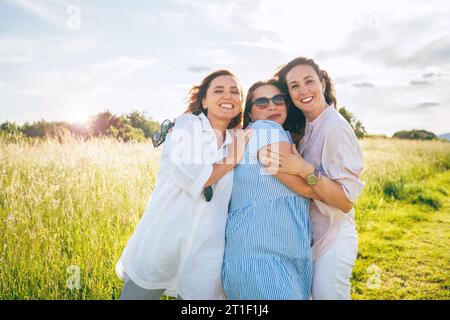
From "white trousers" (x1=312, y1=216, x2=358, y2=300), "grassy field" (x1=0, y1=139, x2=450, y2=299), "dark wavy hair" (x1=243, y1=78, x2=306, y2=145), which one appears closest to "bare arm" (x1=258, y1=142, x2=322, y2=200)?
"white trousers" (x1=312, y1=216, x2=358, y2=300)

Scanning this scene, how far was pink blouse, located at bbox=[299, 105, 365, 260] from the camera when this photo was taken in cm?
284

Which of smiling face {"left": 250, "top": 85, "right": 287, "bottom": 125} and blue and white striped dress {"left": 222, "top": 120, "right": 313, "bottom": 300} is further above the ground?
smiling face {"left": 250, "top": 85, "right": 287, "bottom": 125}

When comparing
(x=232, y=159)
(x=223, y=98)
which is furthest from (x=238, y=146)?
(x=223, y=98)

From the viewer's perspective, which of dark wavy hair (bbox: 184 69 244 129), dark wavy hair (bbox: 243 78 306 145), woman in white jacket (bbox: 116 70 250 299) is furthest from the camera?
dark wavy hair (bbox: 243 78 306 145)

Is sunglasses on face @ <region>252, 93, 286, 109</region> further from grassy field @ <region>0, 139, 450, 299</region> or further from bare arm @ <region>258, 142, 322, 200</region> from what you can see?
grassy field @ <region>0, 139, 450, 299</region>

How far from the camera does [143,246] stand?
2680mm

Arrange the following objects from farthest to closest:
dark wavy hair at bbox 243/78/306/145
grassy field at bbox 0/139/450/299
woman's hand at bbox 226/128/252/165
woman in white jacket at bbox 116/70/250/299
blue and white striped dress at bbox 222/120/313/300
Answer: grassy field at bbox 0/139/450/299 → dark wavy hair at bbox 243/78/306/145 → woman's hand at bbox 226/128/252/165 → woman in white jacket at bbox 116/70/250/299 → blue and white striped dress at bbox 222/120/313/300

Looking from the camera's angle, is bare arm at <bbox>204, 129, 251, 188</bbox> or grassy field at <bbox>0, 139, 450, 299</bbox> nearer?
bare arm at <bbox>204, 129, 251, 188</bbox>

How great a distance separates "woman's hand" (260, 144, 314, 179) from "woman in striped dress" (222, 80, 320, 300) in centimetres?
4

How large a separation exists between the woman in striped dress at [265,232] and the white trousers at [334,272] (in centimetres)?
9

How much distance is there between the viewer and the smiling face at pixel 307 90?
10.4 ft
